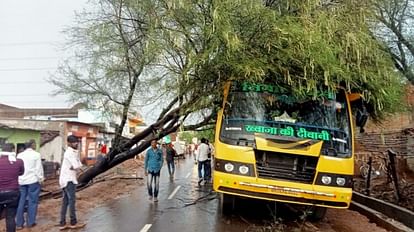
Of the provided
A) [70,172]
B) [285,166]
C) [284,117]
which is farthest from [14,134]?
[285,166]

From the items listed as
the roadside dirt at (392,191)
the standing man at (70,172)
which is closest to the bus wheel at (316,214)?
the roadside dirt at (392,191)

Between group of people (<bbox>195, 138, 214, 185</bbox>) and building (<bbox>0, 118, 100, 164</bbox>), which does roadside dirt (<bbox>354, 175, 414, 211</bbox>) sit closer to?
group of people (<bbox>195, 138, 214, 185</bbox>)

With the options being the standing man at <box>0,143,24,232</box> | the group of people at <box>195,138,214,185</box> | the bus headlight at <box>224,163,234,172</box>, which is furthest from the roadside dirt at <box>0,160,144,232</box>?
the bus headlight at <box>224,163,234,172</box>

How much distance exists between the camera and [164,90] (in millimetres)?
10812

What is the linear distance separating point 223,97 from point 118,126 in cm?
781

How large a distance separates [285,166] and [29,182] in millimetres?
5161

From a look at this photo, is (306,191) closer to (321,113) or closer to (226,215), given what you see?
(321,113)

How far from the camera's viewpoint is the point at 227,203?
11.2 m

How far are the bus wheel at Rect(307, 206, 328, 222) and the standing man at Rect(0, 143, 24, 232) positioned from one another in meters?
6.40

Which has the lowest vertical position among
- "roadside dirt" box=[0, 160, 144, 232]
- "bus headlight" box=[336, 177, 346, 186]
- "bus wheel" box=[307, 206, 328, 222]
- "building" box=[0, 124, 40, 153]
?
"roadside dirt" box=[0, 160, 144, 232]

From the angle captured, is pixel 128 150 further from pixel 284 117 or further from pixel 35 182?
pixel 284 117

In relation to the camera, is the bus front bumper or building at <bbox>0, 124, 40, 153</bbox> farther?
building at <bbox>0, 124, 40, 153</bbox>

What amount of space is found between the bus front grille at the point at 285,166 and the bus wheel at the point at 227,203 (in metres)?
1.73

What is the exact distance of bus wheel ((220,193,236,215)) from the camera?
10.9 m
